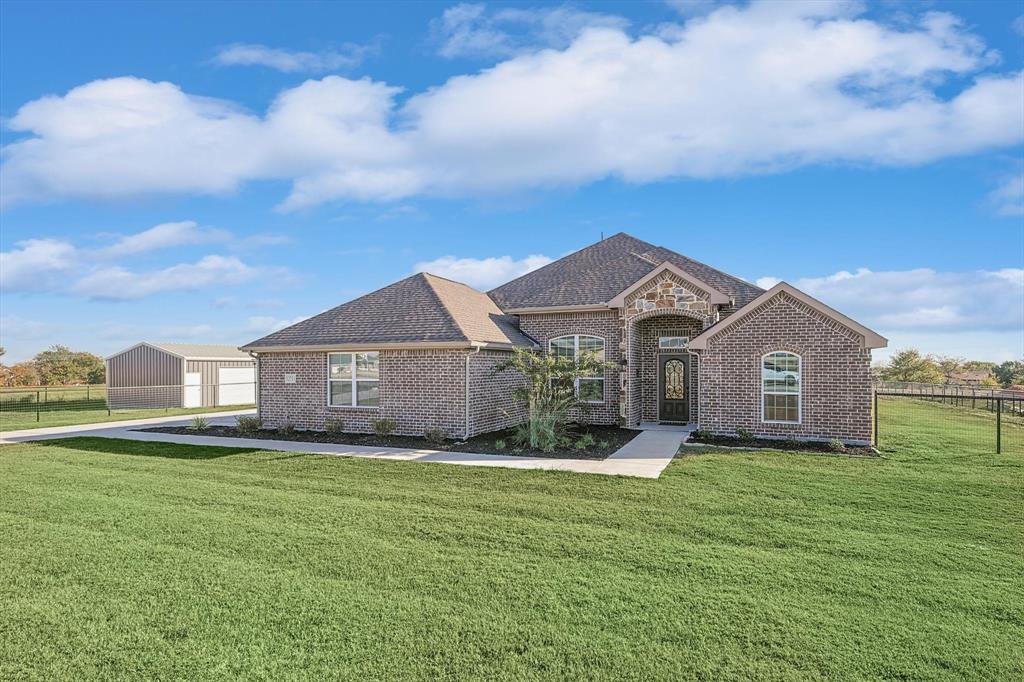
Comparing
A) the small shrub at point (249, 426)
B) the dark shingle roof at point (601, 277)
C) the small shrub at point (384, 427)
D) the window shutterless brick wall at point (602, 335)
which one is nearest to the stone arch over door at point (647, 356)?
the window shutterless brick wall at point (602, 335)

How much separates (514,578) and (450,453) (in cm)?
719

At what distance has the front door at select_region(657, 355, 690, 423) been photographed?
1716 cm

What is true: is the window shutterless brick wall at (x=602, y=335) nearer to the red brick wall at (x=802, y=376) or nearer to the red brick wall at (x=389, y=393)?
the red brick wall at (x=802, y=376)

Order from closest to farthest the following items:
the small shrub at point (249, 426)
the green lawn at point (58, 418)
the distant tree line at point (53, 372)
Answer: the small shrub at point (249, 426) → the green lawn at point (58, 418) → the distant tree line at point (53, 372)

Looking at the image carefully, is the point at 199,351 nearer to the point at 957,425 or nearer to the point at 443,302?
the point at 443,302

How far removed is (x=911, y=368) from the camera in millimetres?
46156

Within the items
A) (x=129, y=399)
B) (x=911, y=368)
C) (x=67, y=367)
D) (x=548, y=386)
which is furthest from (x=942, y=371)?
(x=67, y=367)

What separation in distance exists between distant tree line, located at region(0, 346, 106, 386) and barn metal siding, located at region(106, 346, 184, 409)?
14.9 m

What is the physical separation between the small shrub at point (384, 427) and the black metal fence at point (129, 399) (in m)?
14.7

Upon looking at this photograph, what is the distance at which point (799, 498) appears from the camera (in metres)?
8.16

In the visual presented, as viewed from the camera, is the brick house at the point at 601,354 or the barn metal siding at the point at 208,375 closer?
the brick house at the point at 601,354

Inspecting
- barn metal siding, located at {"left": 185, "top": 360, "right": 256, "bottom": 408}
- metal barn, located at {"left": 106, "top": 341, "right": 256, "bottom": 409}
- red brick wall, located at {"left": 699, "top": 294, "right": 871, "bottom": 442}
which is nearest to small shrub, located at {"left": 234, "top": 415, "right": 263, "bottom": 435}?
red brick wall, located at {"left": 699, "top": 294, "right": 871, "bottom": 442}

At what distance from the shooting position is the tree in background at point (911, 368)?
44.6m

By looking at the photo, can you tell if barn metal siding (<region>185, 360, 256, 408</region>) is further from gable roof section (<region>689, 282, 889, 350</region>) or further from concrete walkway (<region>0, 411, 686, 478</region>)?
gable roof section (<region>689, 282, 889, 350</region>)
